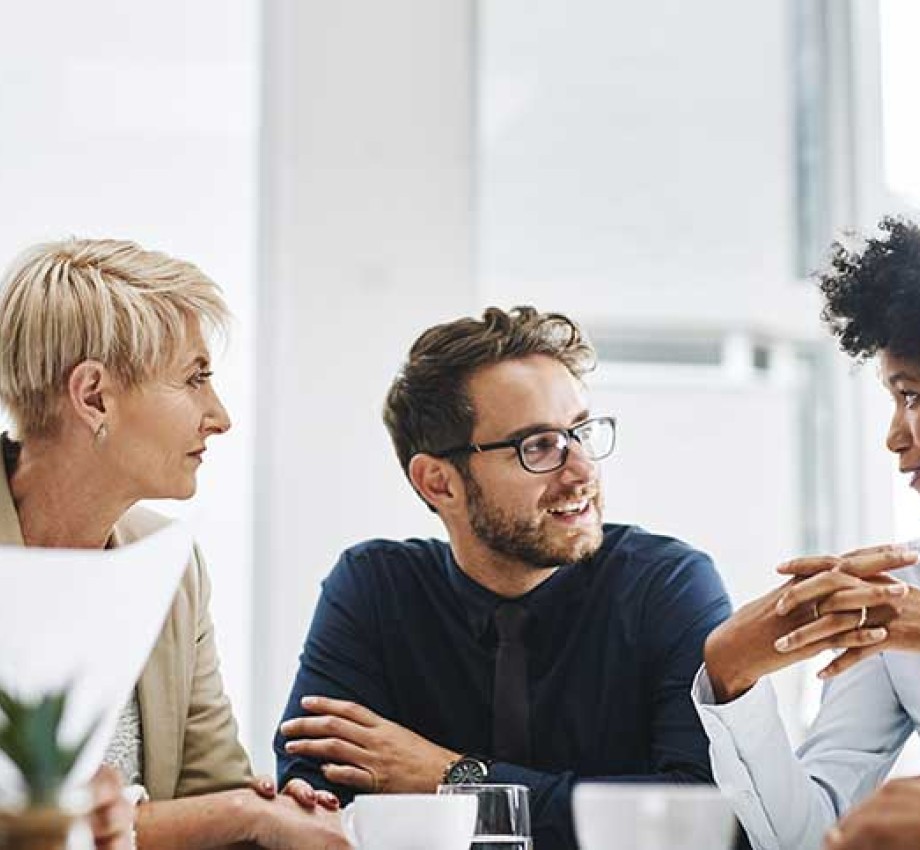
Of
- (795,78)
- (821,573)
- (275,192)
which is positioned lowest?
(821,573)

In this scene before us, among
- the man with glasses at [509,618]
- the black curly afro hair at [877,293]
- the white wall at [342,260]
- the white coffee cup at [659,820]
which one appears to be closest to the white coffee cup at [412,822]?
the white coffee cup at [659,820]

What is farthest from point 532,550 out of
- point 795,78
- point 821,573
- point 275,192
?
point 795,78

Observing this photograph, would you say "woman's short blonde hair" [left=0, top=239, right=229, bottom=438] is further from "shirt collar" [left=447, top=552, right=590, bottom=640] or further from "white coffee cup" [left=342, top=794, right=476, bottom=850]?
"white coffee cup" [left=342, top=794, right=476, bottom=850]

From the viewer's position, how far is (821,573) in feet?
5.92

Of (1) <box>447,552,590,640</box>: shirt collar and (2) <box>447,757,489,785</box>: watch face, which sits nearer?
(2) <box>447,757,489,785</box>: watch face

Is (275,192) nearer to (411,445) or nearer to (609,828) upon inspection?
(411,445)

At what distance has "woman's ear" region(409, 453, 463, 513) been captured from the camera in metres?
2.50

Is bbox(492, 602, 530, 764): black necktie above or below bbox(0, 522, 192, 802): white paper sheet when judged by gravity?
below

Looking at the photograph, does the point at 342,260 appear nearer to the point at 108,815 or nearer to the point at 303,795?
the point at 303,795

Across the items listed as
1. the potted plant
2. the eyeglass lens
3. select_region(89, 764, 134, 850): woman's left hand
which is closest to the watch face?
the eyeglass lens

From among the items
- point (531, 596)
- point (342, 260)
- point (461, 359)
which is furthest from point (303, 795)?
point (342, 260)

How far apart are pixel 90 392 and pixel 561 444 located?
2.41 feet

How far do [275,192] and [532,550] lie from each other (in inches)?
49.3

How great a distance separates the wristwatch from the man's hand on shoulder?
0.03m
